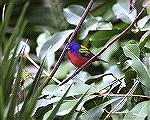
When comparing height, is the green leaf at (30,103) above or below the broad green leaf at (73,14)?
above

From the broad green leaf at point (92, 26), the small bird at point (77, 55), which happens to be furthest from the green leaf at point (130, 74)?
the broad green leaf at point (92, 26)

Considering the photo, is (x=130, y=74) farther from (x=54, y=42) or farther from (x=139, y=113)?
(x=54, y=42)

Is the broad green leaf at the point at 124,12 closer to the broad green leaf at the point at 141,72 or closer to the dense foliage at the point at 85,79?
the dense foliage at the point at 85,79

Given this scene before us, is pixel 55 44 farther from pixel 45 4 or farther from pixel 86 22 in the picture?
pixel 45 4

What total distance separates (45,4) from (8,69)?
→ 1.52 metres

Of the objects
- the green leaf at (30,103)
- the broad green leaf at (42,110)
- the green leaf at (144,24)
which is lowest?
the broad green leaf at (42,110)

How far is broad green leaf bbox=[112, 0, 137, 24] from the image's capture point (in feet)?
3.80

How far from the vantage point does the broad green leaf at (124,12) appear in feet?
3.80

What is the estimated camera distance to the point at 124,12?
3.92ft

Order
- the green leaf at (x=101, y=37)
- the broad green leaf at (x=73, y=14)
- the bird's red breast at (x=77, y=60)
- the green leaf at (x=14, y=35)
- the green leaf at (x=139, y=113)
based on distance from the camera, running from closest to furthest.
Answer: the green leaf at (x=14, y=35), the green leaf at (x=139, y=113), the bird's red breast at (x=77, y=60), the green leaf at (x=101, y=37), the broad green leaf at (x=73, y=14)

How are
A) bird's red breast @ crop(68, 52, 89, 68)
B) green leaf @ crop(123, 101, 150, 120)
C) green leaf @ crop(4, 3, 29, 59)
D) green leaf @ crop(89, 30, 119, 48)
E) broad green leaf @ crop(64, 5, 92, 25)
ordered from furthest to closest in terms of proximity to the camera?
broad green leaf @ crop(64, 5, 92, 25)
green leaf @ crop(89, 30, 119, 48)
bird's red breast @ crop(68, 52, 89, 68)
green leaf @ crop(123, 101, 150, 120)
green leaf @ crop(4, 3, 29, 59)

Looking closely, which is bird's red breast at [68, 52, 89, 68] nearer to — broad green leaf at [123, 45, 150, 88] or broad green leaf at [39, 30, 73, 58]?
broad green leaf at [39, 30, 73, 58]

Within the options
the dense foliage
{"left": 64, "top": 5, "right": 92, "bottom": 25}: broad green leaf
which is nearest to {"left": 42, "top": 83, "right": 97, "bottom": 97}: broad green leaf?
the dense foliage

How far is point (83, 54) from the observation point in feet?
3.59
